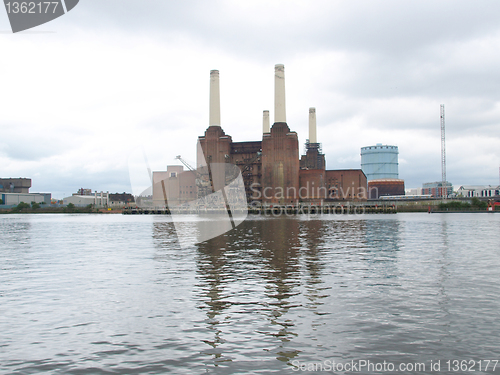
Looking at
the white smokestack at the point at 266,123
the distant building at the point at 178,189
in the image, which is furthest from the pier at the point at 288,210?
the white smokestack at the point at 266,123

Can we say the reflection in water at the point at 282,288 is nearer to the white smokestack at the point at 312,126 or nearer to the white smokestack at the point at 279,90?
the white smokestack at the point at 279,90

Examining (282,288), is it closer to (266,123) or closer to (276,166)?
(276,166)

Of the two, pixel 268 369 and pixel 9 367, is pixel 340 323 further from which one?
pixel 9 367

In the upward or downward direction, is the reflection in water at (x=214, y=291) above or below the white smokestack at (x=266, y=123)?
below

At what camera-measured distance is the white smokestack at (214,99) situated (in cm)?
13488

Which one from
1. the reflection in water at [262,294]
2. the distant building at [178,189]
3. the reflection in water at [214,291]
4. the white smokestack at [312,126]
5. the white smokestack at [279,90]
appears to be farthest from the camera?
the distant building at [178,189]

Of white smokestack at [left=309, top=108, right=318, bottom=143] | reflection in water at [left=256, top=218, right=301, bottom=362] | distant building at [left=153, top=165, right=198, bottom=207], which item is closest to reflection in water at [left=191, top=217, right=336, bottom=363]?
reflection in water at [left=256, top=218, right=301, bottom=362]

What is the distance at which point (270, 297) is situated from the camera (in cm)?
1424

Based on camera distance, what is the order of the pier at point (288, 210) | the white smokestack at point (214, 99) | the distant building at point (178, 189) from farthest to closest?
1. the distant building at point (178, 189)
2. the pier at point (288, 210)
3. the white smokestack at point (214, 99)

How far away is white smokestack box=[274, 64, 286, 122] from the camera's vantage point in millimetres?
130500

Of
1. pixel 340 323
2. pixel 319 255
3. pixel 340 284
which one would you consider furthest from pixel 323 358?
pixel 319 255

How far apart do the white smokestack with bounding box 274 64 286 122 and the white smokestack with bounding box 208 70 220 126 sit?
19230 millimetres

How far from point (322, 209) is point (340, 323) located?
134797 mm

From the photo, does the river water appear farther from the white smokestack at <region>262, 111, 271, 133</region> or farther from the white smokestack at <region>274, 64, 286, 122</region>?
the white smokestack at <region>262, 111, 271, 133</region>
